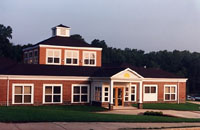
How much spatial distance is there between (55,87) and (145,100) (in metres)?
11.5

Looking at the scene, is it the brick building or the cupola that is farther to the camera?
the cupola

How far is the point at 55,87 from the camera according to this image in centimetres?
3672

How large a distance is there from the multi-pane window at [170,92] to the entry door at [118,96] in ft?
23.7

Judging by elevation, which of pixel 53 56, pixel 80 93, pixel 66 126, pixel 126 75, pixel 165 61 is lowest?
pixel 66 126

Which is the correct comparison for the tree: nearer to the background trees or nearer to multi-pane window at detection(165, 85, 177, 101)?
the background trees

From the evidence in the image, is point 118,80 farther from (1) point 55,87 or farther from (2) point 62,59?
(2) point 62,59

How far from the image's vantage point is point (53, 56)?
44281 mm

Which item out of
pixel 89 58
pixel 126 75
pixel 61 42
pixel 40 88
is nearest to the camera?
pixel 40 88

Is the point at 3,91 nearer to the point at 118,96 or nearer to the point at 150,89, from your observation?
the point at 118,96

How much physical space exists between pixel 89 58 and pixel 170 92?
11026mm

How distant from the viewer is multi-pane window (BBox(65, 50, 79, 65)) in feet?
147

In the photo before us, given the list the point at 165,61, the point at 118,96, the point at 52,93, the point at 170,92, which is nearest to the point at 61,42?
the point at 52,93

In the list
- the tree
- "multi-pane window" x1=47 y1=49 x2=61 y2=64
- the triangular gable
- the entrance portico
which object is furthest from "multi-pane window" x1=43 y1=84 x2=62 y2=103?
the tree

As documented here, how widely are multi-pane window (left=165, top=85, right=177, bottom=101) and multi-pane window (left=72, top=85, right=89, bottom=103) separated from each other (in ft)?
35.5
